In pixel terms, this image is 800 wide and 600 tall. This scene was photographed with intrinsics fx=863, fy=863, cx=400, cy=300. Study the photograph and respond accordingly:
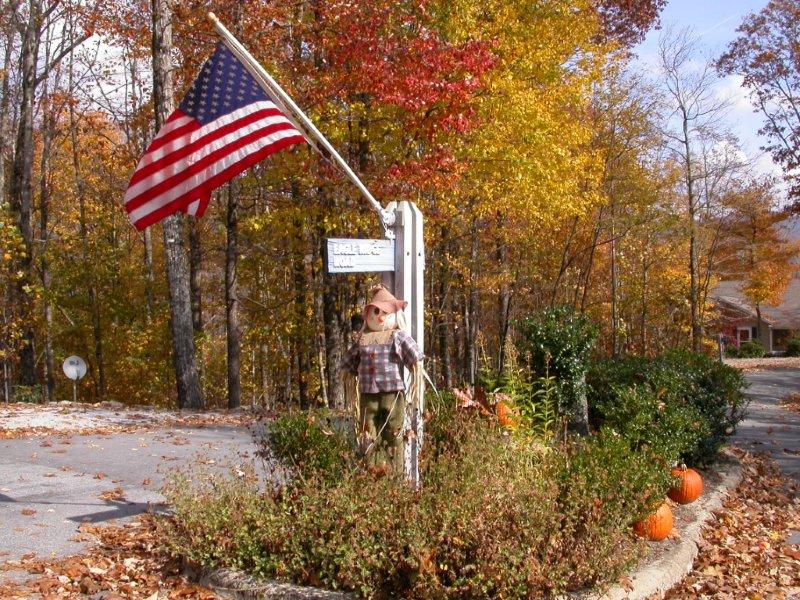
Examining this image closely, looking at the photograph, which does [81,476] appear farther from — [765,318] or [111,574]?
[765,318]

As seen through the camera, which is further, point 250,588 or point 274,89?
point 274,89

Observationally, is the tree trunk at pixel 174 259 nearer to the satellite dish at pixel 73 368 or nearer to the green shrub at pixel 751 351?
the satellite dish at pixel 73 368

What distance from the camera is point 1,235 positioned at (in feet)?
58.0

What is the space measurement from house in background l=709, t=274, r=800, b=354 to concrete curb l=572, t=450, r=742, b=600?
172ft

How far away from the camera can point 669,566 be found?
6.27 m

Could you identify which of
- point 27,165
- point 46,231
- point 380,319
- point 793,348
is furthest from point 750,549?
point 793,348

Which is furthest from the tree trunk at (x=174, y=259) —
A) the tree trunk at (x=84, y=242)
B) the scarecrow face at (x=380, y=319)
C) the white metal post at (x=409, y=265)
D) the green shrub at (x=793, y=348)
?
the green shrub at (x=793, y=348)

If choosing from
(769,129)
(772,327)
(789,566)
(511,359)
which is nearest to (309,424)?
(511,359)

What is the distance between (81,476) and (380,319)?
4486mm

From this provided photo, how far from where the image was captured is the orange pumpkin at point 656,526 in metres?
6.81

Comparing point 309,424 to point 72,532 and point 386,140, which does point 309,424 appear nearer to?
point 72,532

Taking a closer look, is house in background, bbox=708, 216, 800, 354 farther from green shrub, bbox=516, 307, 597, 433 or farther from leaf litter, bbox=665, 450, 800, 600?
leaf litter, bbox=665, 450, 800, 600

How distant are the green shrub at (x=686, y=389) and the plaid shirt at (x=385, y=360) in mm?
2953

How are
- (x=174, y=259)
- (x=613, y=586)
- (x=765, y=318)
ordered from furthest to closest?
(x=765, y=318) < (x=174, y=259) < (x=613, y=586)
